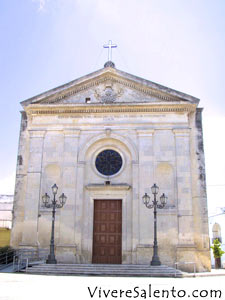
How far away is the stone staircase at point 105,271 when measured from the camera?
48.6 ft

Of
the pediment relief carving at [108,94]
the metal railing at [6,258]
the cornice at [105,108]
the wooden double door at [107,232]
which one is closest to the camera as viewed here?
the metal railing at [6,258]

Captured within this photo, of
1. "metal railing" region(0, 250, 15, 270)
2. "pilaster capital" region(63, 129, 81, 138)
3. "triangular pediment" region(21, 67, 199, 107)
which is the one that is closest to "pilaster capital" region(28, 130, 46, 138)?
"pilaster capital" region(63, 129, 81, 138)

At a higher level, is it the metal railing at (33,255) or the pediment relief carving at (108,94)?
the pediment relief carving at (108,94)

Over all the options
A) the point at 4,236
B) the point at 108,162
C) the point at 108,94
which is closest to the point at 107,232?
the point at 108,162

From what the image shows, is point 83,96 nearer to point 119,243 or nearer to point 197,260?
point 119,243

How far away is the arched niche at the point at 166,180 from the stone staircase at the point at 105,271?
5.25 metres

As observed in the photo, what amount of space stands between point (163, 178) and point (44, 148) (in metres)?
7.27

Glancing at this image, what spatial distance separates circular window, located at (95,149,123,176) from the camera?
848 inches

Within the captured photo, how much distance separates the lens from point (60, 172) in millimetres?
21609

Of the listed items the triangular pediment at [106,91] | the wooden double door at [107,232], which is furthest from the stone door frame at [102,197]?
the triangular pediment at [106,91]

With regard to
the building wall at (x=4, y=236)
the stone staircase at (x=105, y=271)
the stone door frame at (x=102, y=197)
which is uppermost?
the stone door frame at (x=102, y=197)

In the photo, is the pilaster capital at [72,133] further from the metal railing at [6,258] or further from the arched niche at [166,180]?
the metal railing at [6,258]

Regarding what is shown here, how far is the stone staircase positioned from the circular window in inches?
261

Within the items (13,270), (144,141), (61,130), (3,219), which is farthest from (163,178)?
(3,219)
